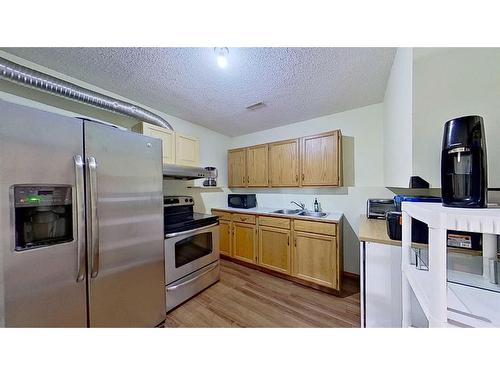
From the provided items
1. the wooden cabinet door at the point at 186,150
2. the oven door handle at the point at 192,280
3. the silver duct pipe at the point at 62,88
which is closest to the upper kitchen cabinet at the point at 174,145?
the wooden cabinet door at the point at 186,150

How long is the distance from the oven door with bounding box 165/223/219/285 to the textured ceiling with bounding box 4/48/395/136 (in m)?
1.45

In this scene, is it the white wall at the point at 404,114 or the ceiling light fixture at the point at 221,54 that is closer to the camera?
the white wall at the point at 404,114

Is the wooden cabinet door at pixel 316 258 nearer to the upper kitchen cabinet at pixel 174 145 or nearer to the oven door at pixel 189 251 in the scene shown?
the oven door at pixel 189 251

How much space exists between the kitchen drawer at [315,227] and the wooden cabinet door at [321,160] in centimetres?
54

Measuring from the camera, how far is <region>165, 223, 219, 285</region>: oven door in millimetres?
1644

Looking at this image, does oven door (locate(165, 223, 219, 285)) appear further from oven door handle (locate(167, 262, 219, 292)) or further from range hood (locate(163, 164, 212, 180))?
range hood (locate(163, 164, 212, 180))

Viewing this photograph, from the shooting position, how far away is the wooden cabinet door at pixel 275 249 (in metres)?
2.23

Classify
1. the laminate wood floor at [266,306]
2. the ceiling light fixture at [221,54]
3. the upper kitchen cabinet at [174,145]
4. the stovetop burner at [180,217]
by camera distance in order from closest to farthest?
1. the ceiling light fixture at [221,54]
2. the laminate wood floor at [266,306]
3. the stovetop burner at [180,217]
4. the upper kitchen cabinet at [174,145]

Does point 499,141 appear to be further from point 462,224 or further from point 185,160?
point 185,160

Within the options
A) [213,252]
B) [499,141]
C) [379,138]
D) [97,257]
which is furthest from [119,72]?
[379,138]

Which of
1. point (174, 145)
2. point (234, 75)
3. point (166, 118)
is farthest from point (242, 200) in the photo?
point (234, 75)

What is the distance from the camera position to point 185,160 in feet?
7.36

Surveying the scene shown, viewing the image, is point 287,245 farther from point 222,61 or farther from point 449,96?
point 222,61
